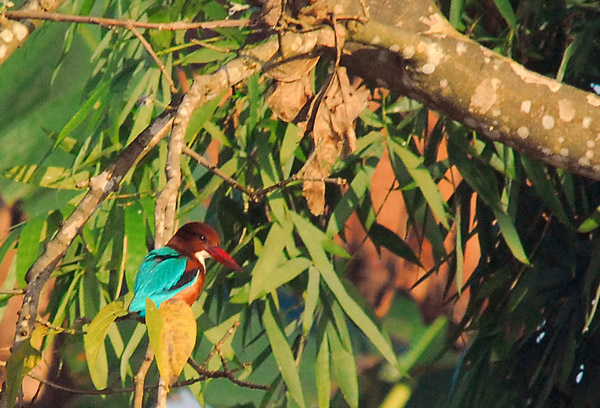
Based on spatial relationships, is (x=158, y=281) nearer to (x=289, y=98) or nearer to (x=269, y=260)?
(x=289, y=98)

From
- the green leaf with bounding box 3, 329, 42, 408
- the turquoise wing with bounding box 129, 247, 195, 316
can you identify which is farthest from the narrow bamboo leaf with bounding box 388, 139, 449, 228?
the green leaf with bounding box 3, 329, 42, 408

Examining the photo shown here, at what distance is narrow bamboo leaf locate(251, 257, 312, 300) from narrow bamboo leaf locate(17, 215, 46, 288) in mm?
381

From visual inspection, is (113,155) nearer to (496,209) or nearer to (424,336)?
(496,209)

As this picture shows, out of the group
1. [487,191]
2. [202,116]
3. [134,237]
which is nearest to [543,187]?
[487,191]

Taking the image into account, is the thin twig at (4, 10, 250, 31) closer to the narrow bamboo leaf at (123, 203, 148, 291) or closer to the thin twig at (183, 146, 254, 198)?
the thin twig at (183, 146, 254, 198)

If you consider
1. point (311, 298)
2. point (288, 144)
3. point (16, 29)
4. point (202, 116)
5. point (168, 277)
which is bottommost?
point (311, 298)

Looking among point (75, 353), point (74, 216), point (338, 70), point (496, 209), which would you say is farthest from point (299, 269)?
point (75, 353)

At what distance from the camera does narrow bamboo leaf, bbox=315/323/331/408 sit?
1593mm

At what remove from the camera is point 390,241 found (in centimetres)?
187

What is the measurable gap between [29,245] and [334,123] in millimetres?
633

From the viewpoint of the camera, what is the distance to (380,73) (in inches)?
47.5

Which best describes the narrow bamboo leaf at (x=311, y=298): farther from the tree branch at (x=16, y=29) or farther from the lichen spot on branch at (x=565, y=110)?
the tree branch at (x=16, y=29)

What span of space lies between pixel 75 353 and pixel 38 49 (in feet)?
3.72

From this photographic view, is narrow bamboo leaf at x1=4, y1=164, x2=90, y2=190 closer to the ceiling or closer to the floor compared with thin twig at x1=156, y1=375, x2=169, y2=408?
closer to the floor
